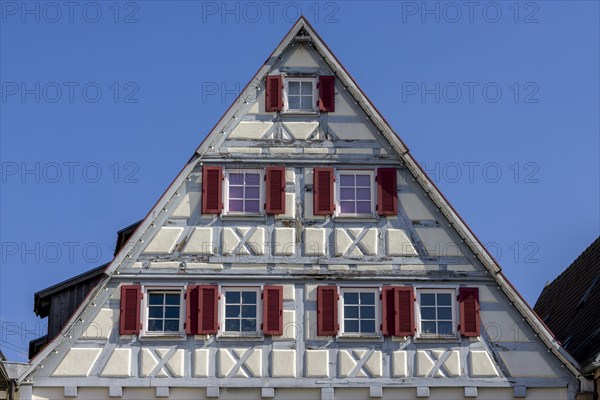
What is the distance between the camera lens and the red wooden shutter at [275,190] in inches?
1320

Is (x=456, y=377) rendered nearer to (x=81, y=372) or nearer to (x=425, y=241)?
(x=425, y=241)

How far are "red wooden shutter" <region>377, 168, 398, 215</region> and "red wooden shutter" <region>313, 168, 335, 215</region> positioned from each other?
3.41ft

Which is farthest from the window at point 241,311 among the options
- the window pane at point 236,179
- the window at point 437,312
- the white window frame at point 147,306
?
the window at point 437,312

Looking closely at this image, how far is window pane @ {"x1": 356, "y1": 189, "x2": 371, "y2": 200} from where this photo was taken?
3388cm

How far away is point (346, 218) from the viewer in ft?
110

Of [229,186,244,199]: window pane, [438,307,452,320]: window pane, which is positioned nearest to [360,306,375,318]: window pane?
[438,307,452,320]: window pane

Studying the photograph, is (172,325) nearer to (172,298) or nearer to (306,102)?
(172,298)

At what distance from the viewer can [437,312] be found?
33156 millimetres

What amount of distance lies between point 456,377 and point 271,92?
25.0ft

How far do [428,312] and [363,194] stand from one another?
3.03m

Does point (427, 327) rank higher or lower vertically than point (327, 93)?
lower

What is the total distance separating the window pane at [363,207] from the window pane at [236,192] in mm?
2593

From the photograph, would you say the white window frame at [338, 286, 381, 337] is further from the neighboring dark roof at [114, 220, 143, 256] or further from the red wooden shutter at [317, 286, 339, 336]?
the neighboring dark roof at [114, 220, 143, 256]

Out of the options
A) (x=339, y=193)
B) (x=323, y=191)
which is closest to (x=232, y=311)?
(x=323, y=191)
